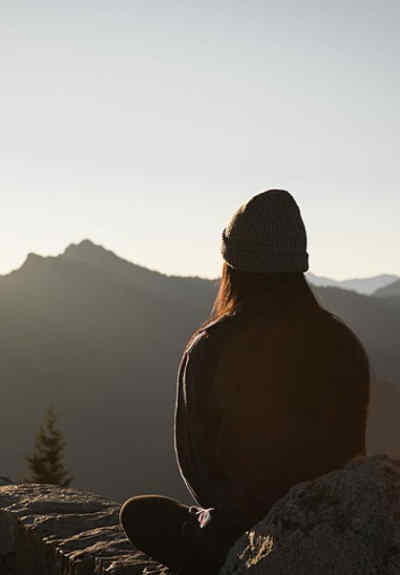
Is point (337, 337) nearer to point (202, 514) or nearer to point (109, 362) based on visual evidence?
point (202, 514)

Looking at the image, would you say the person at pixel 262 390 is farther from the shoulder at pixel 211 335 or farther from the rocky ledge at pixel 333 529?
the rocky ledge at pixel 333 529

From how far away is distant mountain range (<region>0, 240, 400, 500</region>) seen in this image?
8844cm

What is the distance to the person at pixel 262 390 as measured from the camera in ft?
10.4

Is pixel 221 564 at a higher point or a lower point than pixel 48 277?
lower

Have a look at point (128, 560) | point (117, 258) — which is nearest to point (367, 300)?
point (117, 258)

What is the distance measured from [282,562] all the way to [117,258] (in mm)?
196546

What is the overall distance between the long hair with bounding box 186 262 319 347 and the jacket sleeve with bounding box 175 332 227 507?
5.8 inches

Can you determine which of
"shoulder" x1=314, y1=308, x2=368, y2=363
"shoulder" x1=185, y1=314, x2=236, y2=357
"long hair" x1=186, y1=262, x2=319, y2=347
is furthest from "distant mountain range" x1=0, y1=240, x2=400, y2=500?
"shoulder" x1=185, y1=314, x2=236, y2=357

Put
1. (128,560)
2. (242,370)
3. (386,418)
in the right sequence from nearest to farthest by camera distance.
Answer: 1. (242,370)
2. (128,560)
3. (386,418)

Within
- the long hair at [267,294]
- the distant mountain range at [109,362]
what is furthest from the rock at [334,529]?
the distant mountain range at [109,362]

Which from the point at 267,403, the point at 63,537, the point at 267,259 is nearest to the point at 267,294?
the point at 267,259

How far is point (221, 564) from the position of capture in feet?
10.9

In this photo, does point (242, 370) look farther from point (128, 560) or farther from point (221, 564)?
point (128, 560)

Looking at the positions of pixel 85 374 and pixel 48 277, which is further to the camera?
pixel 48 277
